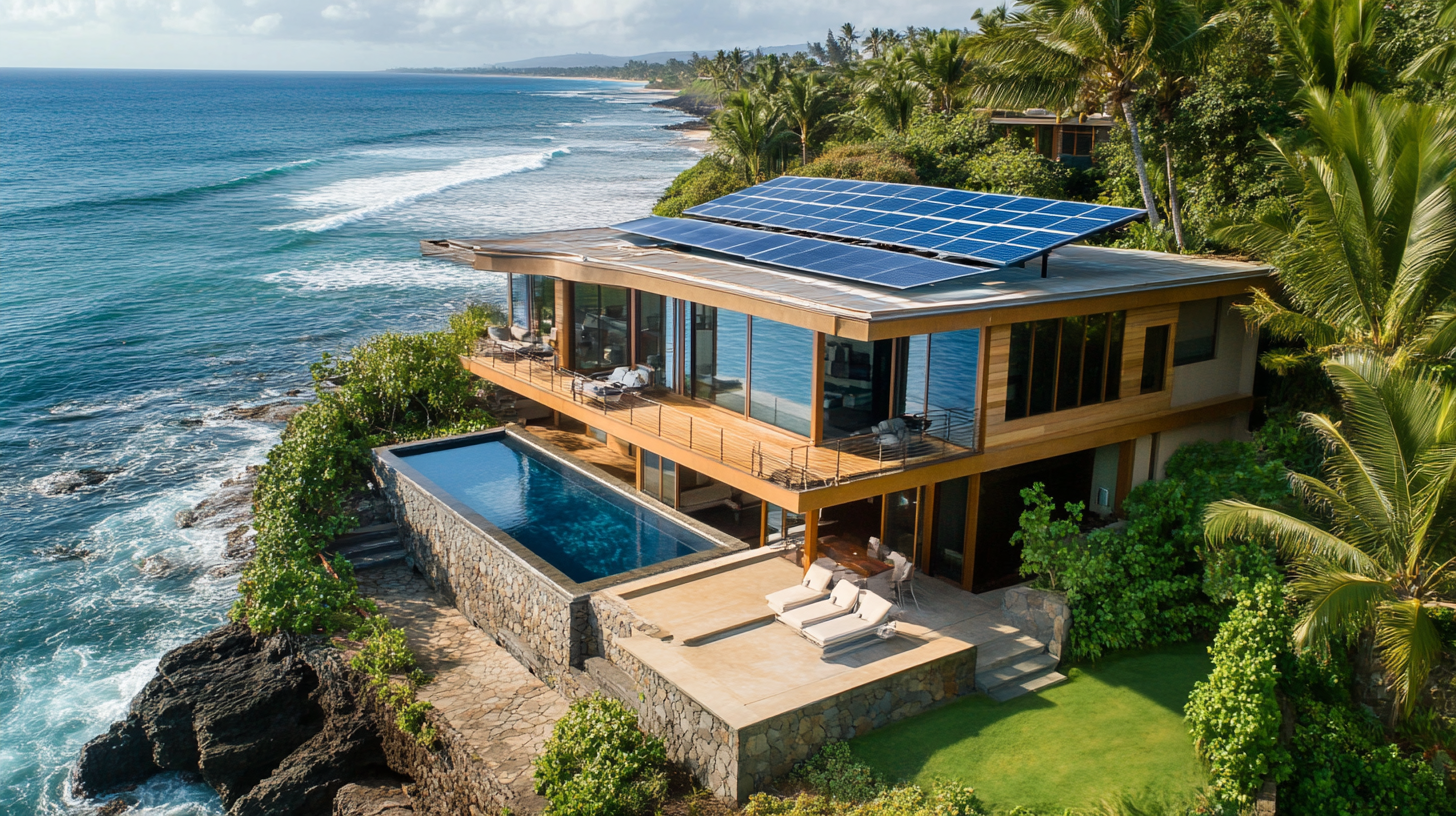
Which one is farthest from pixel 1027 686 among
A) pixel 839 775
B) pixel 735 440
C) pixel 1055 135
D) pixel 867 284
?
pixel 1055 135

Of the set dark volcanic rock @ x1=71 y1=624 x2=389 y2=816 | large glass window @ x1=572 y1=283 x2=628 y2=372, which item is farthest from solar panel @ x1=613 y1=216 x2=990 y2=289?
dark volcanic rock @ x1=71 y1=624 x2=389 y2=816

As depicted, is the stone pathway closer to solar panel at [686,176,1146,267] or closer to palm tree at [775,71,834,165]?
solar panel at [686,176,1146,267]

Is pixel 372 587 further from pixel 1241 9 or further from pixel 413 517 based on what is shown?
pixel 1241 9

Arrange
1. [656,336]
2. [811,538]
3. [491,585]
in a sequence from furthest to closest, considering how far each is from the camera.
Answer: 1. [656,336]
2. [491,585]
3. [811,538]

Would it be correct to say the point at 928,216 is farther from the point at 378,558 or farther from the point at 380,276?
the point at 380,276

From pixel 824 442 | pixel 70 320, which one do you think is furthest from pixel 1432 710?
pixel 70 320

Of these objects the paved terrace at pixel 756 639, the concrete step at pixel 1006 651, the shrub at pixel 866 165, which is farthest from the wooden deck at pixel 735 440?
the shrub at pixel 866 165
